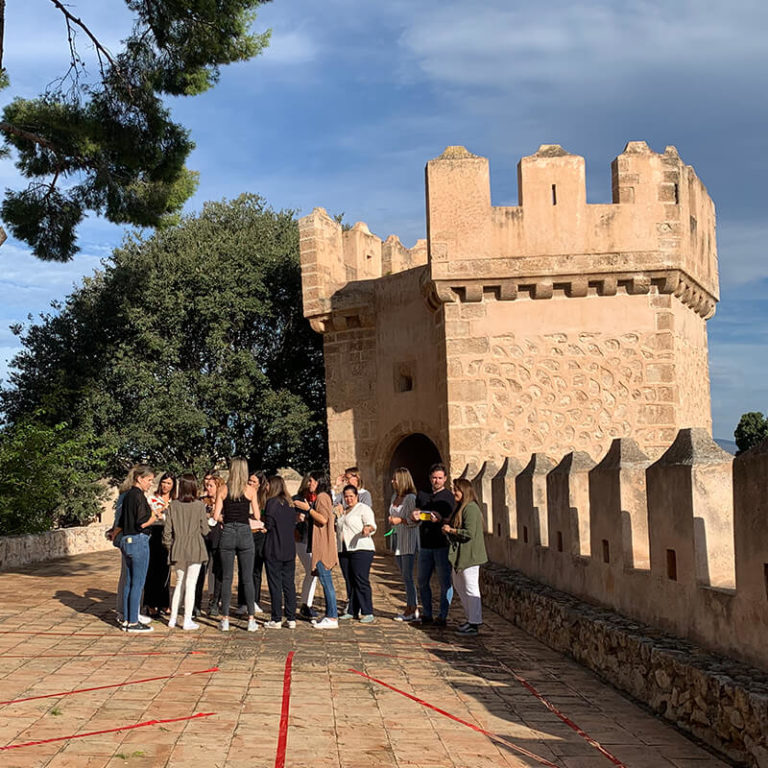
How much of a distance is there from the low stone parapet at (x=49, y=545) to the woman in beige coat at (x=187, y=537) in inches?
250

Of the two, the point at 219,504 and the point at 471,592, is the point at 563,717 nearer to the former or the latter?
the point at 471,592

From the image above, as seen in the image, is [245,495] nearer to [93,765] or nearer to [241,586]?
[241,586]

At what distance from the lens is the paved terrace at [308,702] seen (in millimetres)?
4953

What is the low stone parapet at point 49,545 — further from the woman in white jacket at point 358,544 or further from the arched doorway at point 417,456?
the woman in white jacket at point 358,544

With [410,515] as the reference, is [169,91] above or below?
above

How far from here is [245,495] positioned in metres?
9.23

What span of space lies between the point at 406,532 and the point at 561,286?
6.30 metres

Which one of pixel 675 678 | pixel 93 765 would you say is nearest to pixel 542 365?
pixel 675 678

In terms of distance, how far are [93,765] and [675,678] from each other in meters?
3.30

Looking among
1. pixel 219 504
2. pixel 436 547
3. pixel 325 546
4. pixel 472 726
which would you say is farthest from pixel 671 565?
pixel 219 504

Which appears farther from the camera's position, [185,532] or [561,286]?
[561,286]

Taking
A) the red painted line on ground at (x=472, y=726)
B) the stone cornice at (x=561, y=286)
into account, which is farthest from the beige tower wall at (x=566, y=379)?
the red painted line on ground at (x=472, y=726)

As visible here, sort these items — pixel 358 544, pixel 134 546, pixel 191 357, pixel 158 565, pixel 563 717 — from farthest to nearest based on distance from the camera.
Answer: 1. pixel 191 357
2. pixel 158 565
3. pixel 358 544
4. pixel 134 546
5. pixel 563 717

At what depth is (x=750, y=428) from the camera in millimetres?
36375
